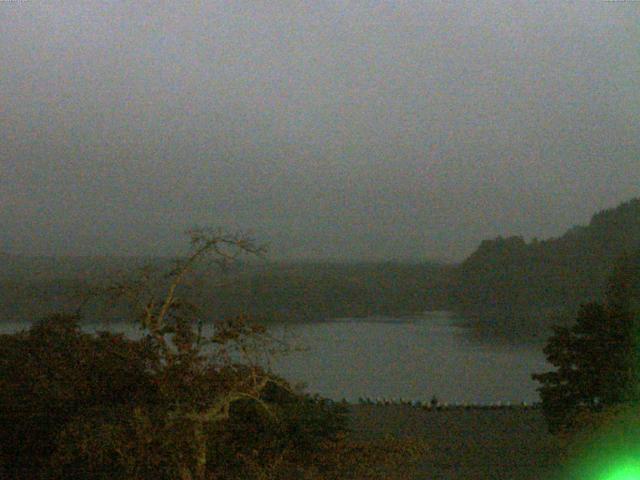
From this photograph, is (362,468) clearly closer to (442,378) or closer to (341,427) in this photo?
(341,427)

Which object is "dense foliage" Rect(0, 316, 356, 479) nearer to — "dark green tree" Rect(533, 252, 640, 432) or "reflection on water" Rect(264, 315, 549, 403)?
"dark green tree" Rect(533, 252, 640, 432)

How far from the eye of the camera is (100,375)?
794 centimetres

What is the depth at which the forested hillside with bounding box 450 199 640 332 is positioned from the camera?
4241 centimetres

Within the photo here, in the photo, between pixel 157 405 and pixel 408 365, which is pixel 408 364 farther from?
pixel 157 405

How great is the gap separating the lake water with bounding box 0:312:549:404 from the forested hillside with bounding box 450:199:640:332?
272 inches

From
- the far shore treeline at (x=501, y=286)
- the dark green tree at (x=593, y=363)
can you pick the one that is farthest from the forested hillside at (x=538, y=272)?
the dark green tree at (x=593, y=363)

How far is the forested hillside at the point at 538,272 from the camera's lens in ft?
139

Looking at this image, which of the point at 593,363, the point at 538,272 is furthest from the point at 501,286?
the point at 593,363

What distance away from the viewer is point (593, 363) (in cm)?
1197

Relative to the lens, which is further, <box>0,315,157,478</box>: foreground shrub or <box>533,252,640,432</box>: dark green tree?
<box>533,252,640,432</box>: dark green tree

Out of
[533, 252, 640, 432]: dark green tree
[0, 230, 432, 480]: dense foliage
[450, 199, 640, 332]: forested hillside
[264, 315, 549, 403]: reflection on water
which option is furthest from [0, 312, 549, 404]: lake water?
[0, 230, 432, 480]: dense foliage

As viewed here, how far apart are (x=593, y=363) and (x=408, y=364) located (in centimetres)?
1869

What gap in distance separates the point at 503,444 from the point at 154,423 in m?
8.25

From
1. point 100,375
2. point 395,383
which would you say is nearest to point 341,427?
point 100,375
